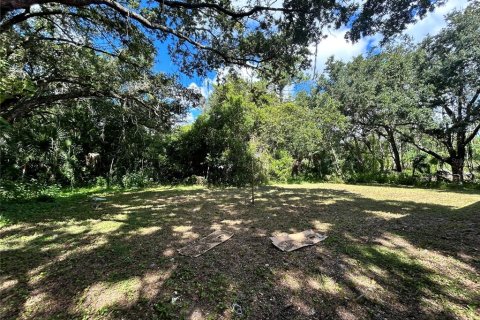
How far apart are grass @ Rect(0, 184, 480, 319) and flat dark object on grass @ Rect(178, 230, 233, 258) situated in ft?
0.32

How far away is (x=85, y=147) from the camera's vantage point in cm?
941

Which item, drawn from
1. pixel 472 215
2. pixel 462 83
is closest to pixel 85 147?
pixel 472 215

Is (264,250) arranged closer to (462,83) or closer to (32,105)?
(32,105)

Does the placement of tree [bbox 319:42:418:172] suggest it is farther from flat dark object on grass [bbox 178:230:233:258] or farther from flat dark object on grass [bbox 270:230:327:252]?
flat dark object on grass [bbox 178:230:233:258]

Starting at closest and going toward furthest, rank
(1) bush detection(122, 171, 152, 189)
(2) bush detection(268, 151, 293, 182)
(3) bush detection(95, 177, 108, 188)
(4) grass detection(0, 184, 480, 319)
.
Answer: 1. (4) grass detection(0, 184, 480, 319)
2. (3) bush detection(95, 177, 108, 188)
3. (1) bush detection(122, 171, 152, 189)
4. (2) bush detection(268, 151, 293, 182)

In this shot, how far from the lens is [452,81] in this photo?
9.60 meters

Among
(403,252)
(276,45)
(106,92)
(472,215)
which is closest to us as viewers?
(403,252)

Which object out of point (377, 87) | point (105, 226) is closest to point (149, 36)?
point (105, 226)

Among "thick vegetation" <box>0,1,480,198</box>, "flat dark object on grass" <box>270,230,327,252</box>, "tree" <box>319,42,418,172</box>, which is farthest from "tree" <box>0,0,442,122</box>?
"tree" <box>319,42,418,172</box>

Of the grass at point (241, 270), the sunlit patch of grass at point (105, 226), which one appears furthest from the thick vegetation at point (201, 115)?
the grass at point (241, 270)

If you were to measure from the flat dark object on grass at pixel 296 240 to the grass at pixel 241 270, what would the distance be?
0.11 meters

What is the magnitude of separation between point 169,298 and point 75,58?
626cm

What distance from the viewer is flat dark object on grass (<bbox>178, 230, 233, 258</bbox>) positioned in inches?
108

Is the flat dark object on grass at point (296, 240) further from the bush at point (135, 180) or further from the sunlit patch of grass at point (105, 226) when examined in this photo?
the bush at point (135, 180)
